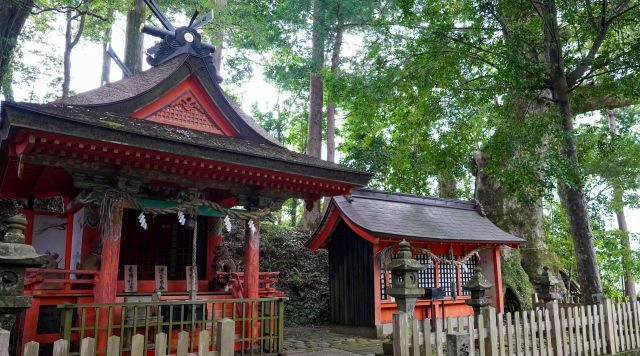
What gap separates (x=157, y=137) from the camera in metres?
7.57

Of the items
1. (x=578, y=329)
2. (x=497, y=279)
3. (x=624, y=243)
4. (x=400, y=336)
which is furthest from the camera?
(x=624, y=243)

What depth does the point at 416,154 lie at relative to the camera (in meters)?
15.2

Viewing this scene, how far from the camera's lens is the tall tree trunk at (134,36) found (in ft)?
62.3

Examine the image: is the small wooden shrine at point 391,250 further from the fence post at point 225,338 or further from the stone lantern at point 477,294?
the fence post at point 225,338

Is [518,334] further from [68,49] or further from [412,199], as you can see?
[68,49]

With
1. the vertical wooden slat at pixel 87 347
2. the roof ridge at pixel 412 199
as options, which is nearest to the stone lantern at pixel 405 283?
the roof ridge at pixel 412 199

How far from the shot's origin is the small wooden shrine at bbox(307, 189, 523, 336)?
12.3m

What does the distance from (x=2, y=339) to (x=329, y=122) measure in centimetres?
2101

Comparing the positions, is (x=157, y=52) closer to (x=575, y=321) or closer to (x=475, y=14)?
(x=475, y=14)

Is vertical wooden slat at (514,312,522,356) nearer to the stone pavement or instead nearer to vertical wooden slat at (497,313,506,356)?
vertical wooden slat at (497,313,506,356)

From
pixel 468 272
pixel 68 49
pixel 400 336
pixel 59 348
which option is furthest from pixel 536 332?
pixel 68 49

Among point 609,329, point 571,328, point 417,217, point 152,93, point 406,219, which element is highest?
point 152,93

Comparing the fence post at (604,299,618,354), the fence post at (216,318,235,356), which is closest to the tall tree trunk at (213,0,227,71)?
the fence post at (604,299,618,354)

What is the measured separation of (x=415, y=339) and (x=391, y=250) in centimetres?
688
